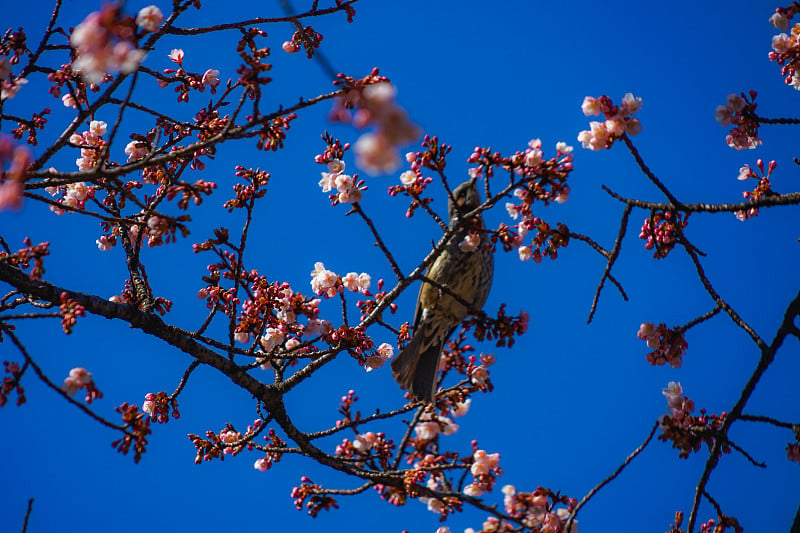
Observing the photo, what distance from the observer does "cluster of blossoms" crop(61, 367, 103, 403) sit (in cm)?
290

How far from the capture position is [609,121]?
11.5 feet

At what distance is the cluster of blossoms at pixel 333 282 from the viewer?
449 cm

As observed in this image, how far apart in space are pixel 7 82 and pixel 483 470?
343cm

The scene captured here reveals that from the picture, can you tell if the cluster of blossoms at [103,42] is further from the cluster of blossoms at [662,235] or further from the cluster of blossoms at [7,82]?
the cluster of blossoms at [662,235]

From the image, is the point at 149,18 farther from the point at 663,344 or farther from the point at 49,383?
the point at 663,344

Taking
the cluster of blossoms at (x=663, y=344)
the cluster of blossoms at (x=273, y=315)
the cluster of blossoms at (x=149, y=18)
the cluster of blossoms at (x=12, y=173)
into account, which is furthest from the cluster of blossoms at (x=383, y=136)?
the cluster of blossoms at (x=663, y=344)

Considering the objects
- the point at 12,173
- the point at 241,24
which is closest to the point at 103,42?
the point at 12,173

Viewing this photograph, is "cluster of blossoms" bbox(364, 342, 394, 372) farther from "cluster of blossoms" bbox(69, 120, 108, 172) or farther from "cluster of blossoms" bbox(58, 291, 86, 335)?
"cluster of blossoms" bbox(69, 120, 108, 172)

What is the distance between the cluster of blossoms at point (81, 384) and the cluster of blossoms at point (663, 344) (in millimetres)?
2912

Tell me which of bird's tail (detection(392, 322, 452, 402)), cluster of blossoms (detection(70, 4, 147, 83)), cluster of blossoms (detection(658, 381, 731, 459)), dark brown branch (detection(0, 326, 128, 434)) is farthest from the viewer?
bird's tail (detection(392, 322, 452, 402))

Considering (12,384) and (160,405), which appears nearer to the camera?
(12,384)

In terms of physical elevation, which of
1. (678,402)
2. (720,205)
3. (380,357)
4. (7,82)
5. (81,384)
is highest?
(7,82)

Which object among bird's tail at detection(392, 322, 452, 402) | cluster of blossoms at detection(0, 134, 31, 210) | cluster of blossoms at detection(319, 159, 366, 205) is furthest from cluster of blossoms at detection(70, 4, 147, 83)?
bird's tail at detection(392, 322, 452, 402)

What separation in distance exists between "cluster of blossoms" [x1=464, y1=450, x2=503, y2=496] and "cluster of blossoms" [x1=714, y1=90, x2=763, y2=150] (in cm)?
253
